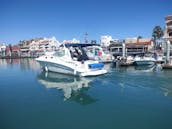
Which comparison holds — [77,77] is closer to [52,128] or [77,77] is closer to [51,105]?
[51,105]

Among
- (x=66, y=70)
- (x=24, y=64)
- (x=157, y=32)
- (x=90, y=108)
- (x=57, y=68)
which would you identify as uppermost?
(x=157, y=32)

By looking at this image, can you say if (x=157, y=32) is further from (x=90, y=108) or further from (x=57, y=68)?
(x=90, y=108)

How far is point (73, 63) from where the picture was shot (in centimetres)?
1972

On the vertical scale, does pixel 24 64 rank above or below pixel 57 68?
below

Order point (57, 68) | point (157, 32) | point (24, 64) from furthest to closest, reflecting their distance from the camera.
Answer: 1. point (157, 32)
2. point (24, 64)
3. point (57, 68)

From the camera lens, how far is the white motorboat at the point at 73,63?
19016 millimetres

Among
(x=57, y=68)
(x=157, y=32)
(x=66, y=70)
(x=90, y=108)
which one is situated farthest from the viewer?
(x=157, y=32)

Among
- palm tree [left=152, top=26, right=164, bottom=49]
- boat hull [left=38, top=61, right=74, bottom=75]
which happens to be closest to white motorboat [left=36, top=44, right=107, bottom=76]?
boat hull [left=38, top=61, right=74, bottom=75]

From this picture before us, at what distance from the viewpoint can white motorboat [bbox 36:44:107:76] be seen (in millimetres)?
19016

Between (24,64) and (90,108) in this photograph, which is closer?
(90,108)

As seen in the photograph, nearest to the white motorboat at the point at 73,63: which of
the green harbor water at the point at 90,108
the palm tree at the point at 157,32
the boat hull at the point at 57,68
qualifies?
the boat hull at the point at 57,68

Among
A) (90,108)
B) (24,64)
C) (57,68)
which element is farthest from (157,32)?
(90,108)

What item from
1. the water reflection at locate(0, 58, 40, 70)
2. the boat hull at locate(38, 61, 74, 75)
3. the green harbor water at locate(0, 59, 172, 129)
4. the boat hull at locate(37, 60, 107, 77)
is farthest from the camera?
the water reflection at locate(0, 58, 40, 70)

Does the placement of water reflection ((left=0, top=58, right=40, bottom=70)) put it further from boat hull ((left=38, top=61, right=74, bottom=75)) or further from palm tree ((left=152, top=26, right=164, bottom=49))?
palm tree ((left=152, top=26, right=164, bottom=49))
